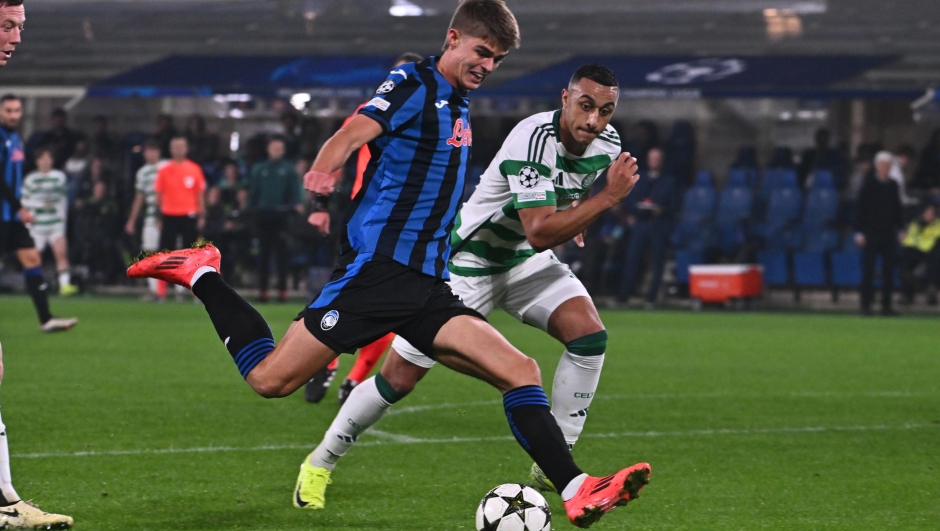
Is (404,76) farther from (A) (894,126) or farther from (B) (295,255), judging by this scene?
(A) (894,126)

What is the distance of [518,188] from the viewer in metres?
5.29

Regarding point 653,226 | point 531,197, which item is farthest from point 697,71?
A: point 531,197

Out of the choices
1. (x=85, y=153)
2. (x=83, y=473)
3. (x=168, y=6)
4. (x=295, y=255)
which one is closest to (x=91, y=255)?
(x=85, y=153)

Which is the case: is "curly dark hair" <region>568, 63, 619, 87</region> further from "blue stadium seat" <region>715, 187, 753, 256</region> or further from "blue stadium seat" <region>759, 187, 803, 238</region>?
"blue stadium seat" <region>759, 187, 803, 238</region>

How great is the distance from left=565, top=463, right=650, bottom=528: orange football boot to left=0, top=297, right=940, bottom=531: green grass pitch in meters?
0.69

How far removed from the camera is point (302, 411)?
8211 millimetres

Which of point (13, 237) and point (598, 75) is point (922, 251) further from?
point (598, 75)

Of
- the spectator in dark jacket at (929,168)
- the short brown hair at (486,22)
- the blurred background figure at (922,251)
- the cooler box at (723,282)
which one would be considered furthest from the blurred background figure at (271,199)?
the short brown hair at (486,22)

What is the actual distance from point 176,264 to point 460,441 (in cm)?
233

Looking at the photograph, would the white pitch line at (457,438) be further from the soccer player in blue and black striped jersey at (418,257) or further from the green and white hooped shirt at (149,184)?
the green and white hooped shirt at (149,184)

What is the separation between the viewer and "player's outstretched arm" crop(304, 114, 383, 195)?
4.30 m

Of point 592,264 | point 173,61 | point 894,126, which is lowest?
point 592,264

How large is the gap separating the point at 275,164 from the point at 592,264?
15.7 feet

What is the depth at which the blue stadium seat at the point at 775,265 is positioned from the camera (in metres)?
18.9
